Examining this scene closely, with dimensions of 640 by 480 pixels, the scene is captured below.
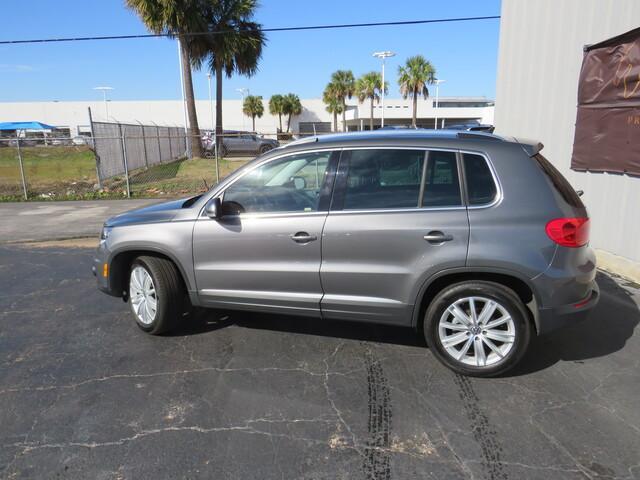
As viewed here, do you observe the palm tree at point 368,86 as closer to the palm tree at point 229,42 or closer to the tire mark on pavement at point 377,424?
the palm tree at point 229,42

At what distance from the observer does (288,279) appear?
390 cm

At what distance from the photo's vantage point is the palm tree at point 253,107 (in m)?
64.8

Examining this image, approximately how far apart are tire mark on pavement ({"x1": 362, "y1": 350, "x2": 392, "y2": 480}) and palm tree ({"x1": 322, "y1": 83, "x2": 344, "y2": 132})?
60067mm

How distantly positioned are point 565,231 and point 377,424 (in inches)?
70.9

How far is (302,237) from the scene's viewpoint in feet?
12.4

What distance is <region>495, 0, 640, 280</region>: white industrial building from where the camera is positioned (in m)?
6.05

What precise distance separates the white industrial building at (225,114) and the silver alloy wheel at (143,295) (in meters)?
60.4

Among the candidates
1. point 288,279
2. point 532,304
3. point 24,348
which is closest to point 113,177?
point 24,348

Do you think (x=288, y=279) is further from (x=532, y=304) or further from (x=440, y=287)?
(x=532, y=304)

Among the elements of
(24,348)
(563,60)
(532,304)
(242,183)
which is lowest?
(24,348)

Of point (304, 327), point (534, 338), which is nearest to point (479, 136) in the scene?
point (534, 338)

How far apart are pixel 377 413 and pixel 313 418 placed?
0.42 meters

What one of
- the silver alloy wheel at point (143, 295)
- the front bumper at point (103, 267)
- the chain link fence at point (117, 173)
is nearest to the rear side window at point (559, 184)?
the silver alloy wheel at point (143, 295)

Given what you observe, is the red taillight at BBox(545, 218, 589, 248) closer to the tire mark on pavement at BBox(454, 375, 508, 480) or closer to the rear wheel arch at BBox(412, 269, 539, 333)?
the rear wheel arch at BBox(412, 269, 539, 333)
